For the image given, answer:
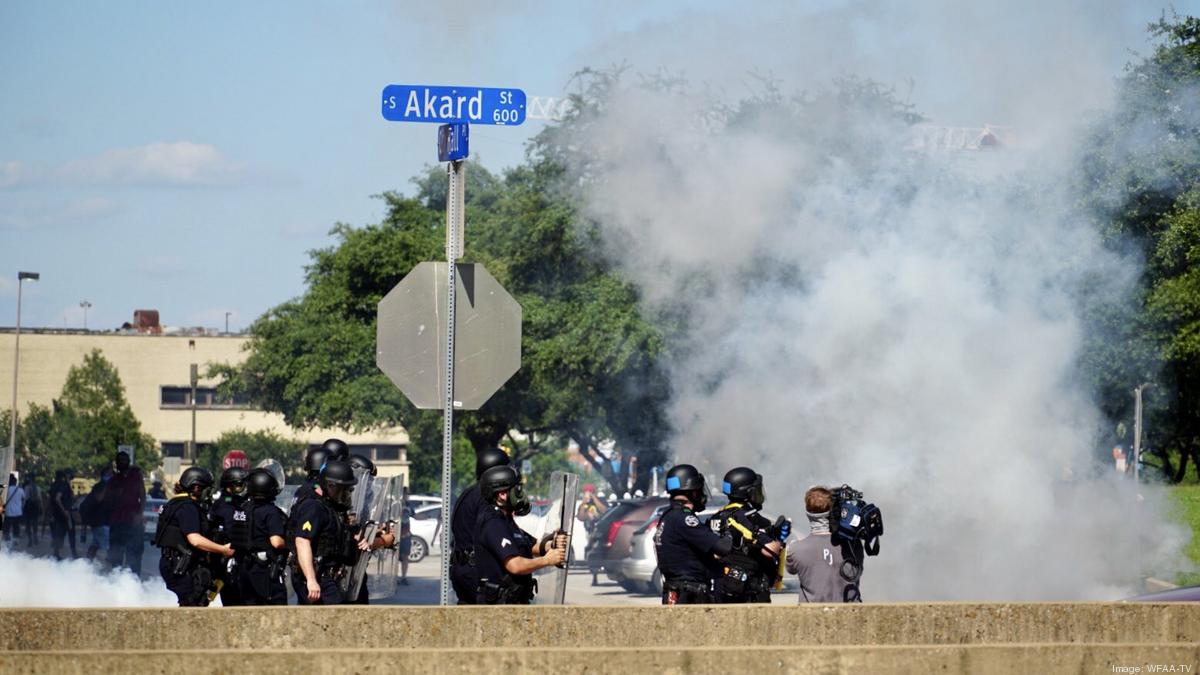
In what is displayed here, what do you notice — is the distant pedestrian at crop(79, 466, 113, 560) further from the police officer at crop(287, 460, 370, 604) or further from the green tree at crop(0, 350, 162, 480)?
the green tree at crop(0, 350, 162, 480)

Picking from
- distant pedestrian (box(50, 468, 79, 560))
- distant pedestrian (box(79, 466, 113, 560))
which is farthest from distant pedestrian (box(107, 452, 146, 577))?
distant pedestrian (box(50, 468, 79, 560))

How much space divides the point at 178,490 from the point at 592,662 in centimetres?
566

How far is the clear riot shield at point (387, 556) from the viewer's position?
11219 millimetres

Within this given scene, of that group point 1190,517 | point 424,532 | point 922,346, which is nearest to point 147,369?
point 424,532

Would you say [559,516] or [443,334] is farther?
[559,516]

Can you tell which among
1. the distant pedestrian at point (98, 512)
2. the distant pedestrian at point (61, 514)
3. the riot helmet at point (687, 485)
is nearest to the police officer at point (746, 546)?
the riot helmet at point (687, 485)

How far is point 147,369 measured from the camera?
78.8 meters

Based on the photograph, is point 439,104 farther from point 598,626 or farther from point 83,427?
point 83,427

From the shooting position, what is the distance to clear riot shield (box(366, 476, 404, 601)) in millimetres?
11219

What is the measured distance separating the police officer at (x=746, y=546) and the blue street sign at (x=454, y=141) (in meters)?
2.51

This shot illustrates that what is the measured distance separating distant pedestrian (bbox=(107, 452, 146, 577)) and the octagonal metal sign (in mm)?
11353

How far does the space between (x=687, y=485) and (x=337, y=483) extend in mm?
2050

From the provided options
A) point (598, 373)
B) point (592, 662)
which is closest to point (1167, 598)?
point (592, 662)

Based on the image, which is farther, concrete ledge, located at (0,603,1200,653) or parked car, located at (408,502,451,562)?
parked car, located at (408,502,451,562)
